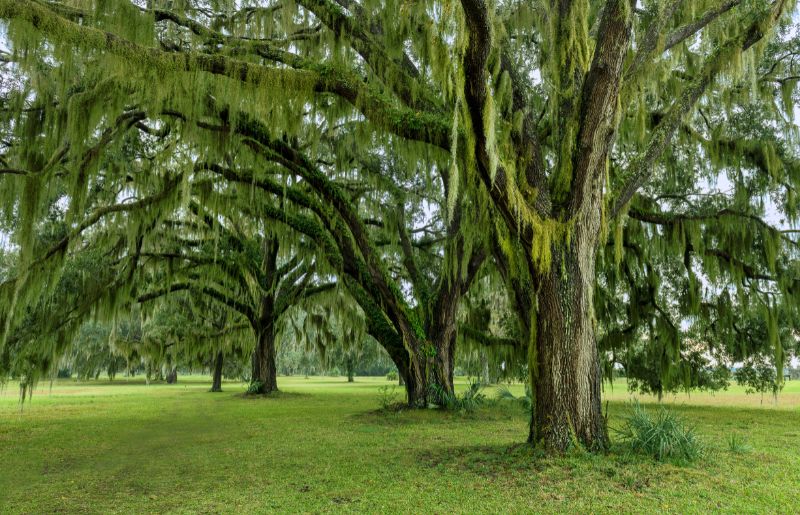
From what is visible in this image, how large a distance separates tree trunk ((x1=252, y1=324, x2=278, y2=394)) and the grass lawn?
866 centimetres

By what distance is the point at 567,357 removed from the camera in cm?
545

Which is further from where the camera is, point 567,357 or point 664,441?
point 567,357

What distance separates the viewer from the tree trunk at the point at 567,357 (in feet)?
17.7

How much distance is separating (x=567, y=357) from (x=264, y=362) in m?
14.5

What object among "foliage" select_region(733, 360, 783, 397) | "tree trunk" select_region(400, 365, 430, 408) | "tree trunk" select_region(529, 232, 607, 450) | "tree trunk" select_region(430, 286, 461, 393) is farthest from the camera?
"foliage" select_region(733, 360, 783, 397)

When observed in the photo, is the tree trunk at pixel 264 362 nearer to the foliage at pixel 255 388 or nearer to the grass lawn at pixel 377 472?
the foliage at pixel 255 388

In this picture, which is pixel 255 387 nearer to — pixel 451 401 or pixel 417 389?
pixel 417 389

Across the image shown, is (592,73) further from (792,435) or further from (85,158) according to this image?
(85,158)

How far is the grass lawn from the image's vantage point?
13.6ft

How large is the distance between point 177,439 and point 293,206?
4.95 meters

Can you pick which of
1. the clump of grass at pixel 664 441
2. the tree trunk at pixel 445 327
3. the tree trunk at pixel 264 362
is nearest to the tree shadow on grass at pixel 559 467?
the clump of grass at pixel 664 441

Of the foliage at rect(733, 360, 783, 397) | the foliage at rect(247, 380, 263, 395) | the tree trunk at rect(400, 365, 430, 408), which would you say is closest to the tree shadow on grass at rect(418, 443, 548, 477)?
the tree trunk at rect(400, 365, 430, 408)

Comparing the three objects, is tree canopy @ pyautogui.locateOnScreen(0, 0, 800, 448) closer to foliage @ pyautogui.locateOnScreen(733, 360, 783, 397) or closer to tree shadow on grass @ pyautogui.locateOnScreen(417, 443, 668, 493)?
tree shadow on grass @ pyautogui.locateOnScreen(417, 443, 668, 493)

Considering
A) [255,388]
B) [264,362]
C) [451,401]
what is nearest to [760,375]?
[451,401]
